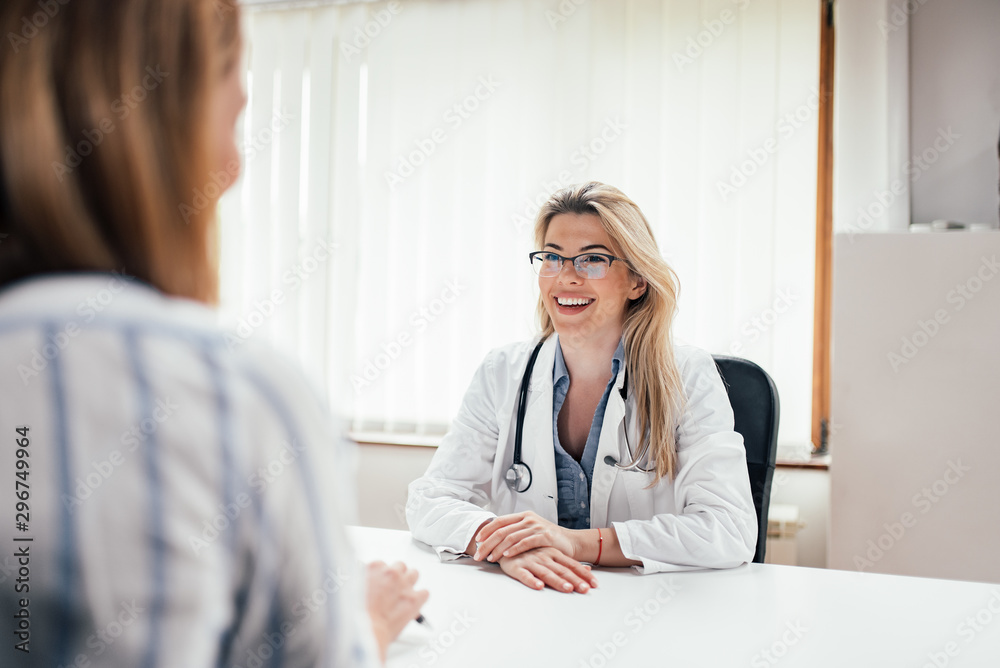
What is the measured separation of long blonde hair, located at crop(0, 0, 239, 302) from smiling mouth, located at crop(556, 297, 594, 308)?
5.11 feet

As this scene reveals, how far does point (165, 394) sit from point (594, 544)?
1204 mm

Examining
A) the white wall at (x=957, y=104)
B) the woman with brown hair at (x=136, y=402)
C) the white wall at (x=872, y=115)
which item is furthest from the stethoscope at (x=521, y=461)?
the white wall at (x=957, y=104)

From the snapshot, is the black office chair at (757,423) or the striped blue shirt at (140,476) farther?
the black office chair at (757,423)

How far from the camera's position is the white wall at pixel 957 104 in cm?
286

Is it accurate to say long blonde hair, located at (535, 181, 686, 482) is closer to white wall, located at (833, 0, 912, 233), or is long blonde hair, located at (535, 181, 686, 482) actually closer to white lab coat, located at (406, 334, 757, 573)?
white lab coat, located at (406, 334, 757, 573)

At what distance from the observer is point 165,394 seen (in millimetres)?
462

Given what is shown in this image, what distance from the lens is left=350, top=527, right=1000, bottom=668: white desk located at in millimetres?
1040

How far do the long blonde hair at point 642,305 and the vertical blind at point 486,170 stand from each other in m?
0.72

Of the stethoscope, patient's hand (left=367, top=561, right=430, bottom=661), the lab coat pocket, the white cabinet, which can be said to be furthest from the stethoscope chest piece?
the white cabinet

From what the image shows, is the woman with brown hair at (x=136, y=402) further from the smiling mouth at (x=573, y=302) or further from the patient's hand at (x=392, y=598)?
the smiling mouth at (x=573, y=302)

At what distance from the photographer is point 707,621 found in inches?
46.3

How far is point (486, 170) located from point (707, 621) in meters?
2.53

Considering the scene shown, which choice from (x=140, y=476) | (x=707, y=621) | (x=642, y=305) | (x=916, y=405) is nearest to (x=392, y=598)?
(x=707, y=621)

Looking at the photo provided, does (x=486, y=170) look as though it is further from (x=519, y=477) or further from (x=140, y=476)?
(x=140, y=476)
